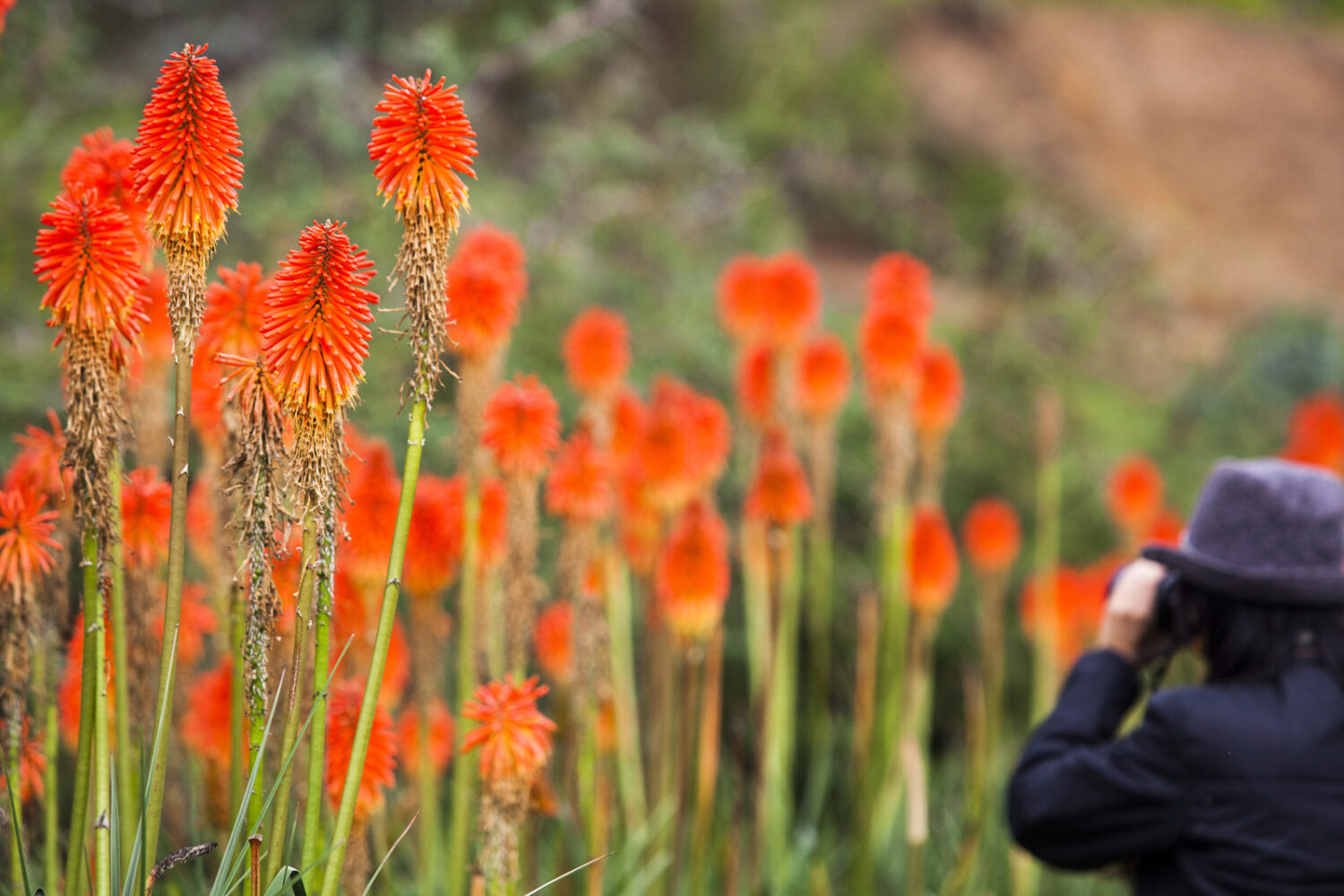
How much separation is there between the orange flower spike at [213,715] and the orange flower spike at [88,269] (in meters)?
0.91

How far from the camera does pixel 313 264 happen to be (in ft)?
4.01

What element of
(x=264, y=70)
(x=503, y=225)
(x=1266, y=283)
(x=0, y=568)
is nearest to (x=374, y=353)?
(x=503, y=225)

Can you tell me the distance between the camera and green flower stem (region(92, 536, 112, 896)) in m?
1.25

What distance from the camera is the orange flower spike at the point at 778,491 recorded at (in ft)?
10.2

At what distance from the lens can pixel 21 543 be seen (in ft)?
5.00

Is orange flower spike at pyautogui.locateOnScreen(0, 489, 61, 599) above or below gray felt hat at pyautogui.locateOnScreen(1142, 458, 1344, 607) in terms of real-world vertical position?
above

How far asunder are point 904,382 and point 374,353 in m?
2.77

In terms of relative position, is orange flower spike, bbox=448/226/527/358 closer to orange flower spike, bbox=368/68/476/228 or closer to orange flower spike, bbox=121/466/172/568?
orange flower spike, bbox=121/466/172/568

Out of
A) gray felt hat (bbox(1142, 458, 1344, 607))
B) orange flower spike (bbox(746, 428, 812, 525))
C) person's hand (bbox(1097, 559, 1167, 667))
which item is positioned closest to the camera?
gray felt hat (bbox(1142, 458, 1344, 607))

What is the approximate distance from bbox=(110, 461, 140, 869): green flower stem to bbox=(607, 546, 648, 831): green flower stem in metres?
1.14

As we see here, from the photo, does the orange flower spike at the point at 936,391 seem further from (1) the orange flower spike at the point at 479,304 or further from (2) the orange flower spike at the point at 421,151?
(2) the orange flower spike at the point at 421,151

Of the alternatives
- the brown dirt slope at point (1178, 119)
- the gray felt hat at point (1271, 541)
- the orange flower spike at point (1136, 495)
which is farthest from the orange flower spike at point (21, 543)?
the brown dirt slope at point (1178, 119)

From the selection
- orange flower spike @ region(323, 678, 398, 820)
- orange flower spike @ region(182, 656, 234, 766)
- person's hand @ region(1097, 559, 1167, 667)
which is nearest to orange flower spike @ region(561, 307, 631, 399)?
orange flower spike @ region(182, 656, 234, 766)

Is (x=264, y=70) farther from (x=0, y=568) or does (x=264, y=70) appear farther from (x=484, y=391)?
(x=0, y=568)
